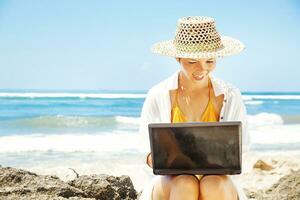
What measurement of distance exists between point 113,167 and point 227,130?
13.7 feet

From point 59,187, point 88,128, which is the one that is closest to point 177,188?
point 59,187

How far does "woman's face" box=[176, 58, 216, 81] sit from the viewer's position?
230 centimetres

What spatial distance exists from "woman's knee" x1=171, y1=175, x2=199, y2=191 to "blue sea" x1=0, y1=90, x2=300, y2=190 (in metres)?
0.34

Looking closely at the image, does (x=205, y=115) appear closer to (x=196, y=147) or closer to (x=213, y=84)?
(x=213, y=84)

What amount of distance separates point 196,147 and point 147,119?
0.26 metres

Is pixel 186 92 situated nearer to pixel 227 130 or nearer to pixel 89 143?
pixel 227 130

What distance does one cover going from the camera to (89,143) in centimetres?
903

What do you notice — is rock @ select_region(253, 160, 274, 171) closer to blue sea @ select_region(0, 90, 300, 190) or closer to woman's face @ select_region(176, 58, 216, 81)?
blue sea @ select_region(0, 90, 300, 190)

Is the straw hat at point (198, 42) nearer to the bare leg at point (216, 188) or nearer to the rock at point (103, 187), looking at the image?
the bare leg at point (216, 188)

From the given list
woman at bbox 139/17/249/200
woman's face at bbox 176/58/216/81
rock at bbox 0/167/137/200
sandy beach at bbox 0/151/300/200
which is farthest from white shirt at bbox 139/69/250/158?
sandy beach at bbox 0/151/300/200

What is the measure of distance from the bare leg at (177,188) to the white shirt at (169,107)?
0.48 feet

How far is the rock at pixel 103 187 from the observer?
3.12 meters

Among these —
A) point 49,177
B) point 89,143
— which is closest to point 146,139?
point 49,177

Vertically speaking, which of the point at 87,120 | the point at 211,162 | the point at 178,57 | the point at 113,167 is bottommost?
the point at 87,120
